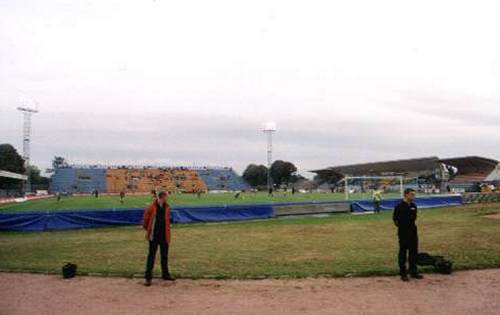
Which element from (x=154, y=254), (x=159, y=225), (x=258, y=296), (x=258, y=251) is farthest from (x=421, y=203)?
(x=258, y=296)

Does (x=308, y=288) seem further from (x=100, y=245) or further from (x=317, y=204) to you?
(x=317, y=204)

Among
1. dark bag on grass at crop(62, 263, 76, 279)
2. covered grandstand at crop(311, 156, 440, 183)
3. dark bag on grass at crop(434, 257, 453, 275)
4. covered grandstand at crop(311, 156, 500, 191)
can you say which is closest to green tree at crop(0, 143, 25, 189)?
covered grandstand at crop(311, 156, 500, 191)

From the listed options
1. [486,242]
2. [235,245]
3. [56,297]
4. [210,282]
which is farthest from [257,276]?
[486,242]

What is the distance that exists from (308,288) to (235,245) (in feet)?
24.8

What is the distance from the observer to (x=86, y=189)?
11538 centimetres

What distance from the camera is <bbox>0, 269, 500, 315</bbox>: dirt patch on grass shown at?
8.38 metres

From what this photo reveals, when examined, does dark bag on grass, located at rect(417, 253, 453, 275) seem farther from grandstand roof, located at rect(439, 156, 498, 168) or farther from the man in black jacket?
grandstand roof, located at rect(439, 156, 498, 168)

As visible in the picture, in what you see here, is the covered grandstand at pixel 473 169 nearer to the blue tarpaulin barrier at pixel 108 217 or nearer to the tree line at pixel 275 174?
the tree line at pixel 275 174

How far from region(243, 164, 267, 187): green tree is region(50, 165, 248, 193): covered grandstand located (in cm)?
3016

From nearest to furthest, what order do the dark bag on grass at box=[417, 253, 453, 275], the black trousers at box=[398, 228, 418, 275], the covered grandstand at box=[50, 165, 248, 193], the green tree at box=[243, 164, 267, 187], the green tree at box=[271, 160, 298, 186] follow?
the black trousers at box=[398, 228, 418, 275] < the dark bag on grass at box=[417, 253, 453, 275] < the covered grandstand at box=[50, 165, 248, 193] < the green tree at box=[243, 164, 267, 187] < the green tree at box=[271, 160, 298, 186]

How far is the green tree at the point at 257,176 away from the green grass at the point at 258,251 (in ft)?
468

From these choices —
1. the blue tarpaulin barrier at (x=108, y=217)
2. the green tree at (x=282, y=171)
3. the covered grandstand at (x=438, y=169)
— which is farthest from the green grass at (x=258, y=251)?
the green tree at (x=282, y=171)

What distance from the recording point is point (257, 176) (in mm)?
166875

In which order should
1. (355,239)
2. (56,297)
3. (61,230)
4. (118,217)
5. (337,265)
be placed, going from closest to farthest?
(56,297)
(337,265)
(355,239)
(61,230)
(118,217)
